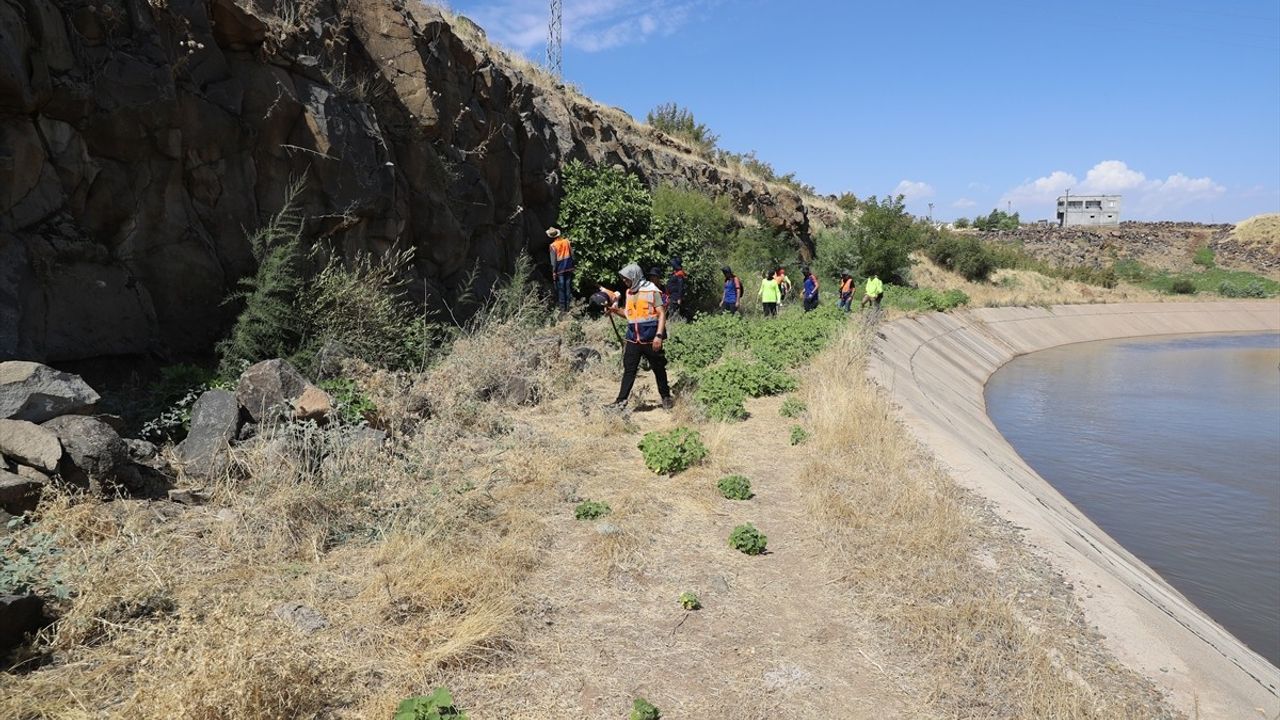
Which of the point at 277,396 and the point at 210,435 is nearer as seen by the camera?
the point at 210,435

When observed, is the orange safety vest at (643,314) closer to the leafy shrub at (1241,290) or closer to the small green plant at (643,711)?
the small green plant at (643,711)

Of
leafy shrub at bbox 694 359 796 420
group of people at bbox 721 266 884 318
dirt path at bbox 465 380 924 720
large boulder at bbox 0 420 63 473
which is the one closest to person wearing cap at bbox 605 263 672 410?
leafy shrub at bbox 694 359 796 420

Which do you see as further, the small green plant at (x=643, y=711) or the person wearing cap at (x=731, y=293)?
the person wearing cap at (x=731, y=293)

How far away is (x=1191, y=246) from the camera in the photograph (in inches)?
2397

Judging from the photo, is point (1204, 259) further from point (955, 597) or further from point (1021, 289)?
point (955, 597)

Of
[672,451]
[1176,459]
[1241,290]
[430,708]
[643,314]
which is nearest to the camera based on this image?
[430,708]

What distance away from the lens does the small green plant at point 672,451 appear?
6.96 metres

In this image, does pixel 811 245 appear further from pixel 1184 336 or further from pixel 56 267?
pixel 56 267

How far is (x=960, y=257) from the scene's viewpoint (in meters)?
38.8

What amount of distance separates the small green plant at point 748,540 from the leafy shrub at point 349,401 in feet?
10.9

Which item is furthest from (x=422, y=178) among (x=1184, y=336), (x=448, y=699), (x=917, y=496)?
(x=1184, y=336)

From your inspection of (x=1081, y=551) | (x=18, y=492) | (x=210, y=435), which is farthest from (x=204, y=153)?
(x=1081, y=551)

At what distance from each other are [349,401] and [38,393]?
232 cm

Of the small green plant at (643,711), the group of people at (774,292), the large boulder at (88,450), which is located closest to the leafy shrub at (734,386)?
the small green plant at (643,711)
